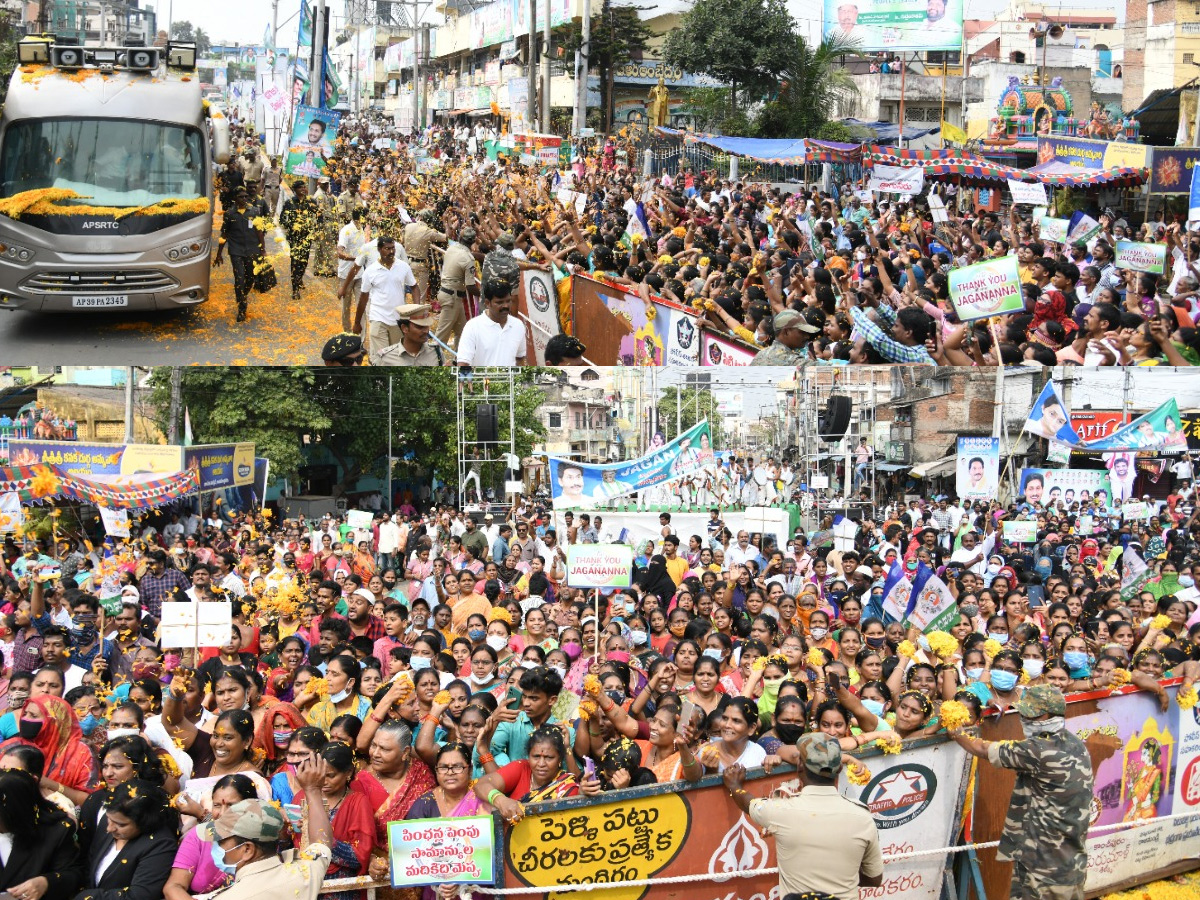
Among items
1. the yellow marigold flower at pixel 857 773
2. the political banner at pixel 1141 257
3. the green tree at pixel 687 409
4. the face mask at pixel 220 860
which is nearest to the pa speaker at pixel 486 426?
the green tree at pixel 687 409

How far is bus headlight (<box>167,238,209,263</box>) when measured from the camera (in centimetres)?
1195

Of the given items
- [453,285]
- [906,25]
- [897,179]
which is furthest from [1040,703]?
[906,25]

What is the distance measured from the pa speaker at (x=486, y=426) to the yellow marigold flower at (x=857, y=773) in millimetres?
13430

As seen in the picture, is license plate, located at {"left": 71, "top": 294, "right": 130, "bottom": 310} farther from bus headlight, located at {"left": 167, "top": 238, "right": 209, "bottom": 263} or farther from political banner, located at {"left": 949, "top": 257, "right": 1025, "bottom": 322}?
political banner, located at {"left": 949, "top": 257, "right": 1025, "bottom": 322}

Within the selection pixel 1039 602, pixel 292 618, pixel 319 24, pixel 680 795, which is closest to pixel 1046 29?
pixel 319 24

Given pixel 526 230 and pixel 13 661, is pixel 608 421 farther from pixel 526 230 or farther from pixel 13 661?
pixel 13 661

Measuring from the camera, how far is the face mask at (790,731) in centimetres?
545

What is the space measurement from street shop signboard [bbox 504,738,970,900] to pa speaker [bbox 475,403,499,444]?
43.4ft

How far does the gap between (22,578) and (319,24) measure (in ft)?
43.0

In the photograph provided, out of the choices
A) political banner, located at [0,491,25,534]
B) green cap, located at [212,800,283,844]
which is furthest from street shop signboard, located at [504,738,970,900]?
political banner, located at [0,491,25,534]

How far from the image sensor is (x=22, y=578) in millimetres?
Result: 10719

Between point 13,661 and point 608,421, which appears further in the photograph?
point 608,421

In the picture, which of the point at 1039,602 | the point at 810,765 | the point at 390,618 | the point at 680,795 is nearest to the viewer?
the point at 810,765

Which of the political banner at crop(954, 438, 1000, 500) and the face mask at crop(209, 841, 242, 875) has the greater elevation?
the face mask at crop(209, 841, 242, 875)
